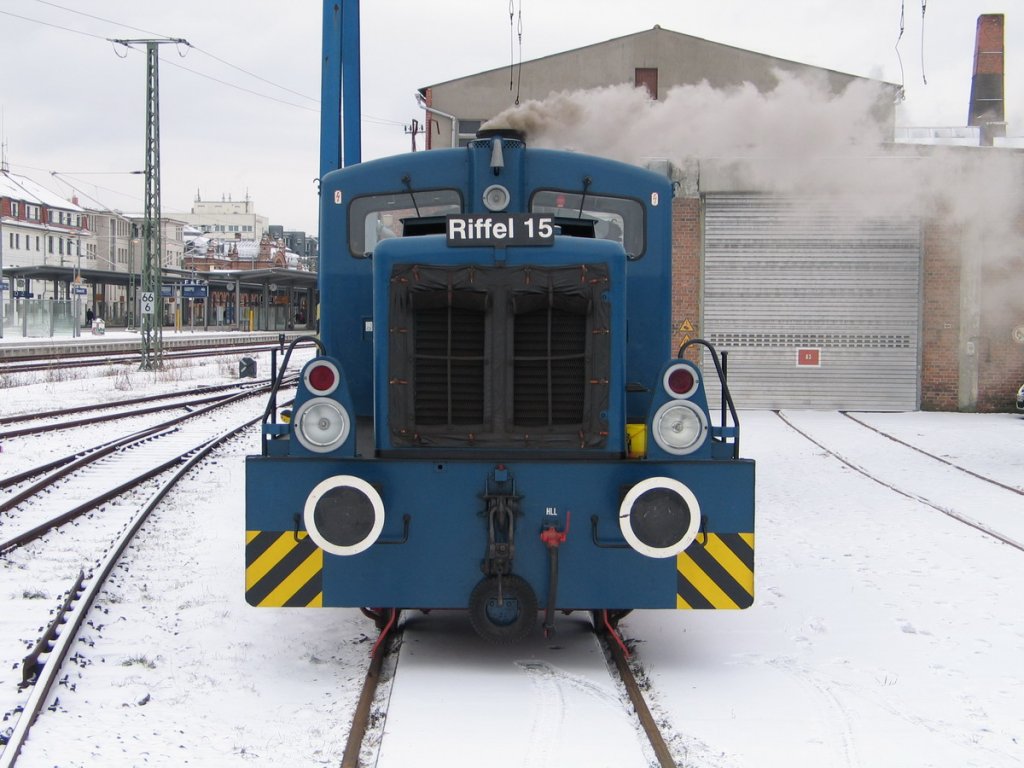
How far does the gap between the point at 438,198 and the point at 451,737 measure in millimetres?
3042

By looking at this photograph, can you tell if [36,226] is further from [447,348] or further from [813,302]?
[447,348]

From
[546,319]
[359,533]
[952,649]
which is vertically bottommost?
[952,649]

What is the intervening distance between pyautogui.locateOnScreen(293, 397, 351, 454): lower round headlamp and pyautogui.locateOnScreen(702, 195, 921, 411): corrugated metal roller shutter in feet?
54.7

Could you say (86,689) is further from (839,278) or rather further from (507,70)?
(507,70)

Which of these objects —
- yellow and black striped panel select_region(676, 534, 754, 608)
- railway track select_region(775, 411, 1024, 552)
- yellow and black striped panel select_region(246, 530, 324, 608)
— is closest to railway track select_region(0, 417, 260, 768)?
yellow and black striped panel select_region(246, 530, 324, 608)

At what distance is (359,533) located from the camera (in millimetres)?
5051

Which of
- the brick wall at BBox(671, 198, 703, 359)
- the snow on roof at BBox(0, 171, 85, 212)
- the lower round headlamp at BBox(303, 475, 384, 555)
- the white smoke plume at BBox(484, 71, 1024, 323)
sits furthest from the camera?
the snow on roof at BBox(0, 171, 85, 212)

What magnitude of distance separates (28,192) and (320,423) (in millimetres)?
91677

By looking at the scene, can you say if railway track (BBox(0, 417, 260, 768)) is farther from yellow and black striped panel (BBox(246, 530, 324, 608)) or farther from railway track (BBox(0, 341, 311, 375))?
railway track (BBox(0, 341, 311, 375))

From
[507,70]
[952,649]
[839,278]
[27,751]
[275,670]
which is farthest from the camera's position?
[507,70]

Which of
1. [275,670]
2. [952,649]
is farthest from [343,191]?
[952,649]

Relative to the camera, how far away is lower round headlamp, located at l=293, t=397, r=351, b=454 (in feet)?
17.1

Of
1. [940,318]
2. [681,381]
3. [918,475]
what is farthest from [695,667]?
[940,318]

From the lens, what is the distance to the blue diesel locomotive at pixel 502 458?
5172 millimetres
